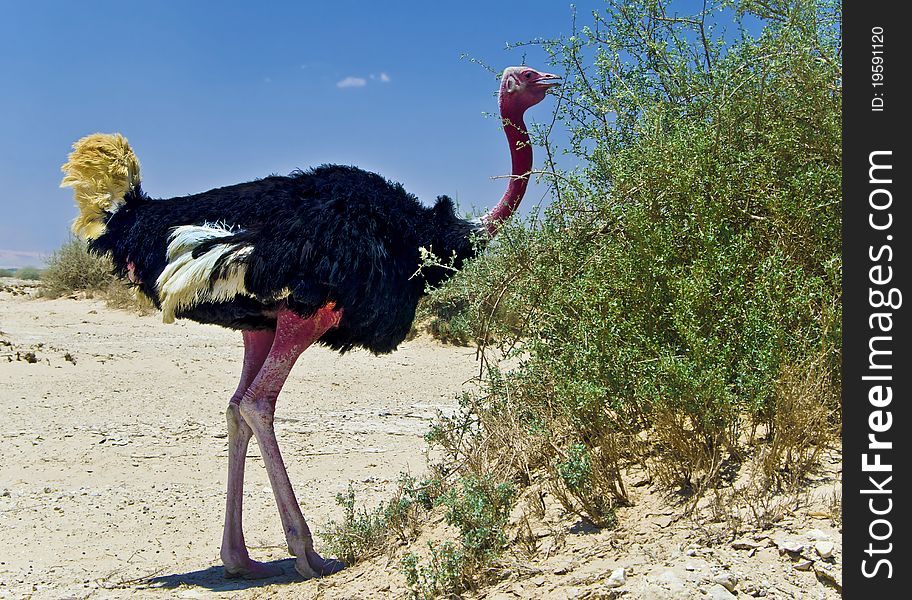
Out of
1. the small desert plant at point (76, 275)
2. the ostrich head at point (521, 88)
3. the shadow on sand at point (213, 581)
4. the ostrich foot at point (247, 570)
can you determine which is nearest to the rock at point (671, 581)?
A: the shadow on sand at point (213, 581)

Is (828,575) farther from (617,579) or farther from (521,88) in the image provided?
(521,88)

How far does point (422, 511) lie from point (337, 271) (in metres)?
1.32

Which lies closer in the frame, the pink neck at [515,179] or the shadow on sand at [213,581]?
the shadow on sand at [213,581]

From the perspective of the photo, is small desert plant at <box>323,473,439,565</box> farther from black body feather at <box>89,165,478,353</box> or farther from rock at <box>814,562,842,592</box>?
rock at <box>814,562,842,592</box>

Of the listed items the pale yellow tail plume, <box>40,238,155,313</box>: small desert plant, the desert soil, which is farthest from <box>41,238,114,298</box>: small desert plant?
the pale yellow tail plume

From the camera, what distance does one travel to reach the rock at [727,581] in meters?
2.78

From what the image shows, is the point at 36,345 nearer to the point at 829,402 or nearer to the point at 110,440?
the point at 110,440

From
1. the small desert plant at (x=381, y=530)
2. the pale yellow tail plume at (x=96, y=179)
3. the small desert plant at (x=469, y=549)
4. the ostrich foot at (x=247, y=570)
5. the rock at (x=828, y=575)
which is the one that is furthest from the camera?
the pale yellow tail plume at (x=96, y=179)

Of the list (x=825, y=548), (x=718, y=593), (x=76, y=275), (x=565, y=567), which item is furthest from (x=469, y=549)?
(x=76, y=275)

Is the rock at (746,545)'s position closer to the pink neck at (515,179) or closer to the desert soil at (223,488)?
the desert soil at (223,488)

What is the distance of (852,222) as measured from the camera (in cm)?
292

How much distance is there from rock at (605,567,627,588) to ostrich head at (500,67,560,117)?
2979mm

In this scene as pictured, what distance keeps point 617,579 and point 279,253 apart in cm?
223

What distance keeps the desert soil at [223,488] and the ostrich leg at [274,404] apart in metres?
0.17
